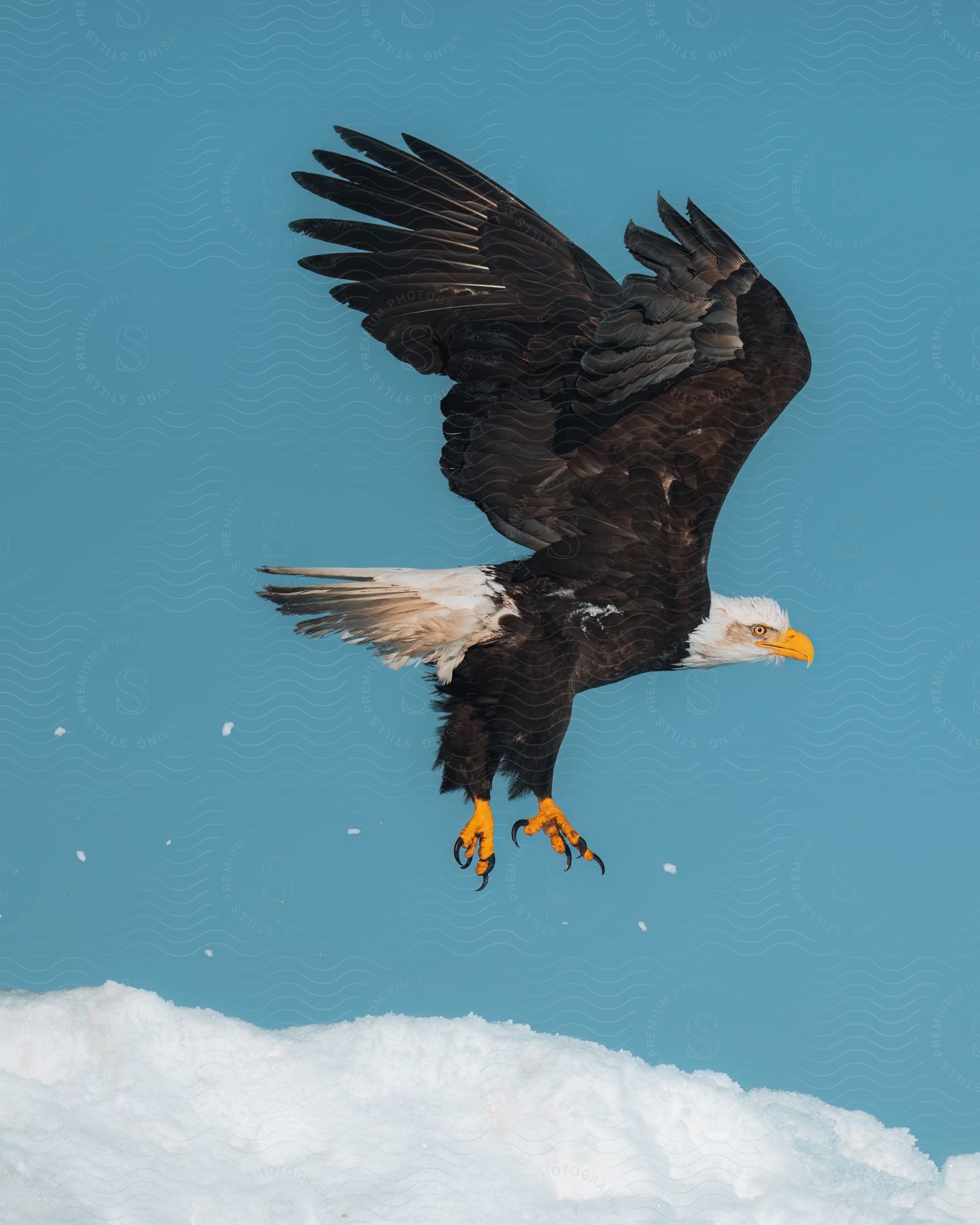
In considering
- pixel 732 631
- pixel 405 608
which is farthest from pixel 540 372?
pixel 732 631

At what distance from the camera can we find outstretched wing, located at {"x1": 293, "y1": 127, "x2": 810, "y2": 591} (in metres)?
4.61

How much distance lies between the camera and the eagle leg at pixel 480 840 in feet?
16.3

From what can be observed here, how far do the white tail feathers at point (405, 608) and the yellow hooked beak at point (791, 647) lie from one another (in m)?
0.92

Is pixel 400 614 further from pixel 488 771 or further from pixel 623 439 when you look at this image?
pixel 623 439

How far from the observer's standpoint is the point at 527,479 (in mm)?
4855

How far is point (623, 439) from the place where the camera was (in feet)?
15.4

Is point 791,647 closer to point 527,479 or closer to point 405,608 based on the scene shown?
point 527,479

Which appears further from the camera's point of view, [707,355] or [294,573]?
[294,573]

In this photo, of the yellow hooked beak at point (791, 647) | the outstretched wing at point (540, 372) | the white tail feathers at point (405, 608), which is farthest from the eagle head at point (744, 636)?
the white tail feathers at point (405, 608)

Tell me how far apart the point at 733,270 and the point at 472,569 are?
1.37 metres

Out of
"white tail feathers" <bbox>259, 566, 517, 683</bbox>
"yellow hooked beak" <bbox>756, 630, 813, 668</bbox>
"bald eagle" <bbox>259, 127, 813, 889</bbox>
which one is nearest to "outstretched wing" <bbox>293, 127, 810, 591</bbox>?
"bald eagle" <bbox>259, 127, 813, 889</bbox>

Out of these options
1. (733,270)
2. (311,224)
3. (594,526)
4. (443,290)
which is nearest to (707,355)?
(733,270)

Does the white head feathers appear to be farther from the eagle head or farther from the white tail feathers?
the white tail feathers

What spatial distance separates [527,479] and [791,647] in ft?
3.64
